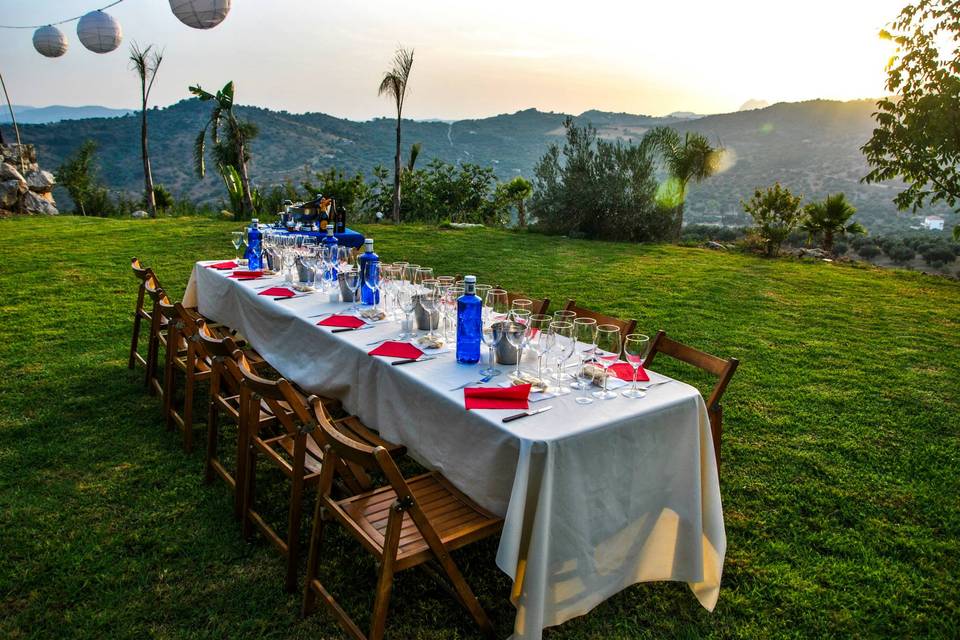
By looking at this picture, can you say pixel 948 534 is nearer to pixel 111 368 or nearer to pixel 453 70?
pixel 111 368

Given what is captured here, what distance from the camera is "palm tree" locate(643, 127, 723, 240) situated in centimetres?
1566

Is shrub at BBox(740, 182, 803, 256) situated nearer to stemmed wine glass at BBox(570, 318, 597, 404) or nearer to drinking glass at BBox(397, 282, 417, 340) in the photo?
drinking glass at BBox(397, 282, 417, 340)

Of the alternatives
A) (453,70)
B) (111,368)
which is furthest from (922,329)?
(453,70)

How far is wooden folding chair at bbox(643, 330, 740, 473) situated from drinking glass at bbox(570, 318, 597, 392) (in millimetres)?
256

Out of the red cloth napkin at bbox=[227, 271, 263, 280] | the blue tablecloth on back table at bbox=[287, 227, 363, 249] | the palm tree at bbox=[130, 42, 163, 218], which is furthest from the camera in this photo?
the palm tree at bbox=[130, 42, 163, 218]

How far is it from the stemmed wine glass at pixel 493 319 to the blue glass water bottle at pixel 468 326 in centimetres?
7

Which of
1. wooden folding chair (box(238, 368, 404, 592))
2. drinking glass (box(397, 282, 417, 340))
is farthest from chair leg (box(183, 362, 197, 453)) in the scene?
drinking glass (box(397, 282, 417, 340))

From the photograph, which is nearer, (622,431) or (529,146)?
(622,431)

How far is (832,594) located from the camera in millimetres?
2729

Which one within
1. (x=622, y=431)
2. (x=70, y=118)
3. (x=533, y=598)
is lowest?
(x=533, y=598)

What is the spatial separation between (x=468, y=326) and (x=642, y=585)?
1401 mm

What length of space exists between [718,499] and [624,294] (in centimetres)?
601

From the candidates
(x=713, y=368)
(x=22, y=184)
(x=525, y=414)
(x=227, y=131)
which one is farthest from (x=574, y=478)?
(x=227, y=131)

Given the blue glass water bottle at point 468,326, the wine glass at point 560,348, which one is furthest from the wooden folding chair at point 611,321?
the blue glass water bottle at point 468,326
